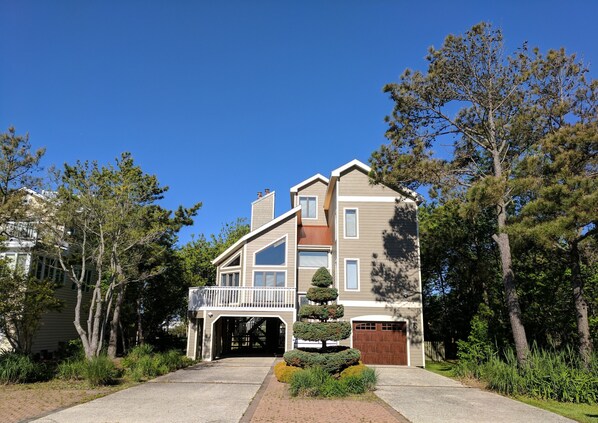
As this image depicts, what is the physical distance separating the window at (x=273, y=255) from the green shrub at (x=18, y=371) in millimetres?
10661

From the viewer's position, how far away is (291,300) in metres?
19.4

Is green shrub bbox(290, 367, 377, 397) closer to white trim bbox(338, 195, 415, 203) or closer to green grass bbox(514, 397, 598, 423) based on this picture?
green grass bbox(514, 397, 598, 423)

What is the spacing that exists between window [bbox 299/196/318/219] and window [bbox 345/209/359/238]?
16.0ft

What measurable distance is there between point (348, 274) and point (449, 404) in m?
9.89

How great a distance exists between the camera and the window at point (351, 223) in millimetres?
20031

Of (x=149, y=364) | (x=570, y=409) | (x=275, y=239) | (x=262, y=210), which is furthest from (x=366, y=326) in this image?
(x=262, y=210)

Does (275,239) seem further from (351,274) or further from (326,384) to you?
(326,384)

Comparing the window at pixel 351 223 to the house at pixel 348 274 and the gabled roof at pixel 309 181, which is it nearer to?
the house at pixel 348 274

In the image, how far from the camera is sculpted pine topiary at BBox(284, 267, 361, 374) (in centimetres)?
1185

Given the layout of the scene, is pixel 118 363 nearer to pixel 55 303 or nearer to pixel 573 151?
pixel 55 303

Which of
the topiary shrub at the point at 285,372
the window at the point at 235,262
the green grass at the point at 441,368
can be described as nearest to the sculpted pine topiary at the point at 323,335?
the topiary shrub at the point at 285,372

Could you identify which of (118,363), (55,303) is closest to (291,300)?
(118,363)

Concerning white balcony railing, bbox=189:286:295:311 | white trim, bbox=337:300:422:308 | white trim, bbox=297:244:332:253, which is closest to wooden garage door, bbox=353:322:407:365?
white trim, bbox=337:300:422:308

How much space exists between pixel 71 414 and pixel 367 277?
1367cm
